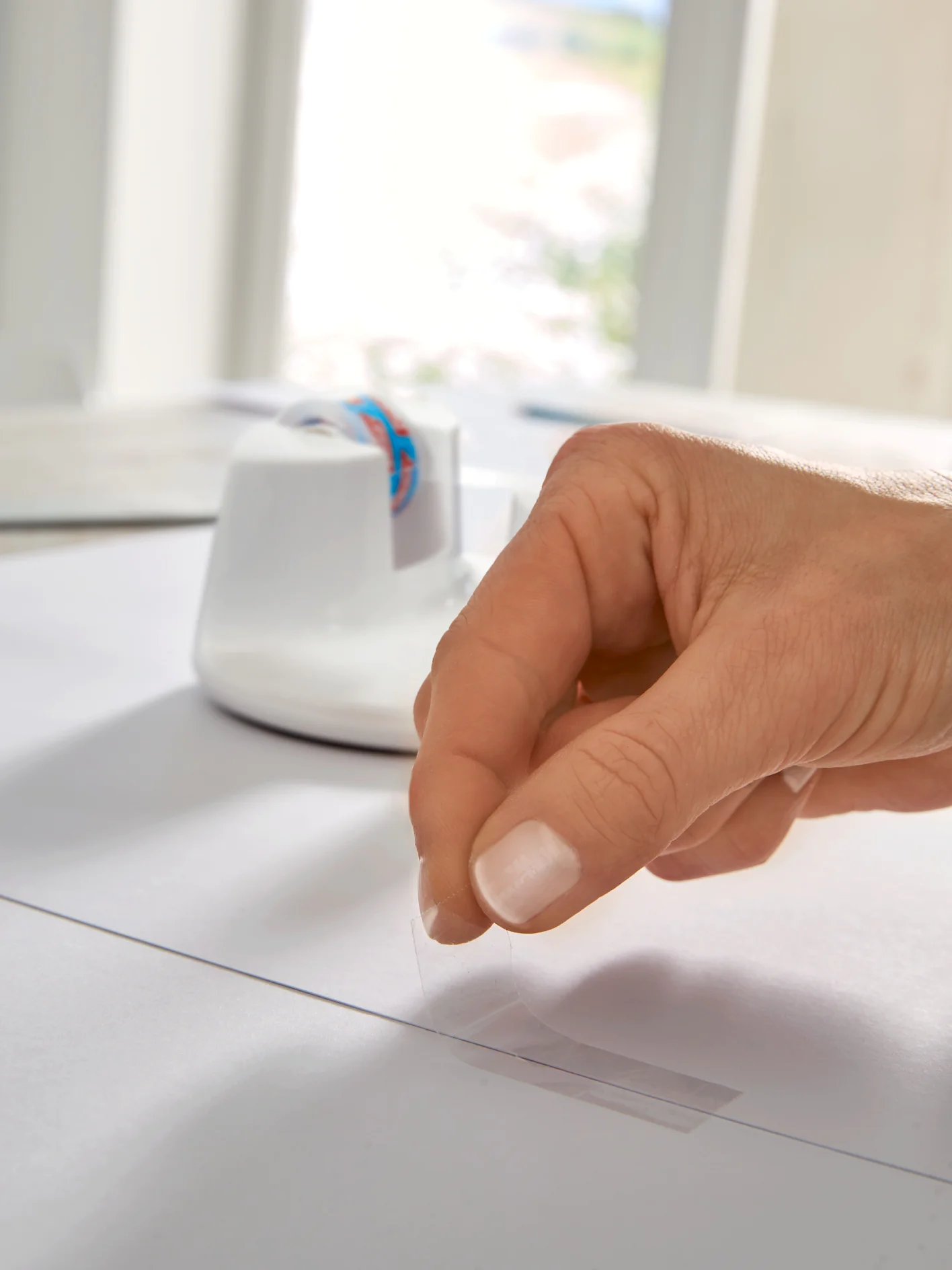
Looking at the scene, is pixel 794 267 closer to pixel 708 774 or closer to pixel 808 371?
pixel 808 371

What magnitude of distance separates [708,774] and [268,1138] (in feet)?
0.51

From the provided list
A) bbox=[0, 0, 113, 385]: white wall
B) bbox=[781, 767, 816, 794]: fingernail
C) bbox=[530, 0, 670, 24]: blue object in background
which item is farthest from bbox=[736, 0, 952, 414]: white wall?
Answer: bbox=[781, 767, 816, 794]: fingernail

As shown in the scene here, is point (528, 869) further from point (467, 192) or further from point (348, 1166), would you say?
point (467, 192)

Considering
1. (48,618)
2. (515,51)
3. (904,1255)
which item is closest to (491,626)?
(904,1255)

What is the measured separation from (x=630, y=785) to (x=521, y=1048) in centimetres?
9

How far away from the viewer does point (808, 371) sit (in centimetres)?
368

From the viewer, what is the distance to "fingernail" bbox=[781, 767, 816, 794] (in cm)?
51

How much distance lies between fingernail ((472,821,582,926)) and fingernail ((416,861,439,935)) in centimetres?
3

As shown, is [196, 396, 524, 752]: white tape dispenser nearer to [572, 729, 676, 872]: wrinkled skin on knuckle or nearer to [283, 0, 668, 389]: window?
[572, 729, 676, 872]: wrinkled skin on knuckle

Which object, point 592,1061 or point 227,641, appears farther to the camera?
point 227,641

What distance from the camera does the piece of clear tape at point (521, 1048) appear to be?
0.37 m

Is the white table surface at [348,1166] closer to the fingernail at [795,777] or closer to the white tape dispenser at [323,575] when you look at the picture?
the fingernail at [795,777]

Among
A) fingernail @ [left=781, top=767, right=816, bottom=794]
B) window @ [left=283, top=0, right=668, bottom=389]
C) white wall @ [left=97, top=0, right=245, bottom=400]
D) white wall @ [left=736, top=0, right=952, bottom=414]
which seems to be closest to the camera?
fingernail @ [left=781, top=767, right=816, bottom=794]

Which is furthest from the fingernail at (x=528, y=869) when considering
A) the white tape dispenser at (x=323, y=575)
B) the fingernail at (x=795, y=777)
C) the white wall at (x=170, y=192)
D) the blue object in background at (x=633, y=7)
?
the blue object in background at (x=633, y=7)
